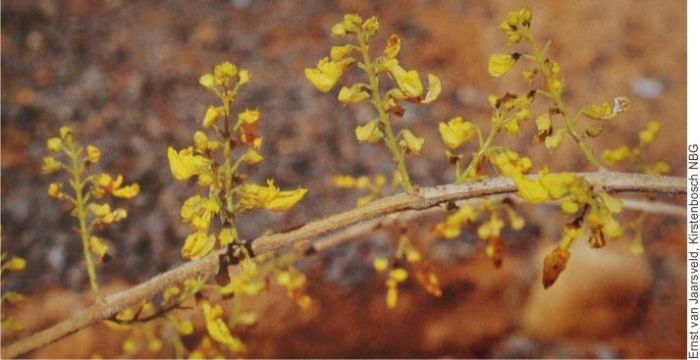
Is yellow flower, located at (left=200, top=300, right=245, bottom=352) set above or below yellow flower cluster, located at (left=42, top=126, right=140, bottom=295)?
below

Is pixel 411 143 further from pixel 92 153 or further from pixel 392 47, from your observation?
pixel 92 153

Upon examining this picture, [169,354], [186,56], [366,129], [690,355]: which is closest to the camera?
[366,129]

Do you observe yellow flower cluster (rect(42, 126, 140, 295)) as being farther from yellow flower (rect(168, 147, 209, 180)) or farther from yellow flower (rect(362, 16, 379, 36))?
yellow flower (rect(362, 16, 379, 36))

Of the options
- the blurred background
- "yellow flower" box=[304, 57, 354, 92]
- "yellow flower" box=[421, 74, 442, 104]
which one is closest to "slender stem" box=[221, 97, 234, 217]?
"yellow flower" box=[304, 57, 354, 92]

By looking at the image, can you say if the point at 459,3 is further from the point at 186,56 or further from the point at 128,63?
the point at 128,63

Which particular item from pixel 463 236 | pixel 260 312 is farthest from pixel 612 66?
pixel 260 312

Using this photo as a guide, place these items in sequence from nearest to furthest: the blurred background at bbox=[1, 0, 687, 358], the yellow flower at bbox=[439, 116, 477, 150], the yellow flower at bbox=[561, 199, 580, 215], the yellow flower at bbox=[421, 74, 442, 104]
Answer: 1. the yellow flower at bbox=[561, 199, 580, 215]
2. the yellow flower at bbox=[421, 74, 442, 104]
3. the yellow flower at bbox=[439, 116, 477, 150]
4. the blurred background at bbox=[1, 0, 687, 358]

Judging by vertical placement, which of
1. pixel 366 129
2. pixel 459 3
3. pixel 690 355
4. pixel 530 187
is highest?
pixel 459 3
